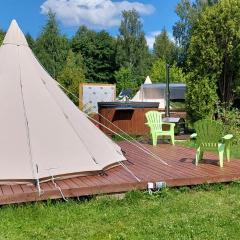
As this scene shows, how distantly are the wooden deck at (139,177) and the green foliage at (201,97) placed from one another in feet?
18.8

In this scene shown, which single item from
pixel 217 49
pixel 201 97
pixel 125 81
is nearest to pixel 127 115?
pixel 201 97

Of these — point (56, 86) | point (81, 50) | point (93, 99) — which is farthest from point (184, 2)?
point (56, 86)

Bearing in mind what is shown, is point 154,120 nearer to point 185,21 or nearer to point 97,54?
point 185,21

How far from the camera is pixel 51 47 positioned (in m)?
48.1

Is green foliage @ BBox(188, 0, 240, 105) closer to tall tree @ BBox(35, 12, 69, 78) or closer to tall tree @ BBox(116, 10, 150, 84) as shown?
tall tree @ BBox(35, 12, 69, 78)

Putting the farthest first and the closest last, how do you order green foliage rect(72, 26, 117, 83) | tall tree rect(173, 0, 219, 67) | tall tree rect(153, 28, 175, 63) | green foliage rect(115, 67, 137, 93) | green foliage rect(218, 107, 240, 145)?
1. green foliage rect(72, 26, 117, 83)
2. tall tree rect(153, 28, 175, 63)
3. green foliage rect(115, 67, 137, 93)
4. tall tree rect(173, 0, 219, 67)
5. green foliage rect(218, 107, 240, 145)

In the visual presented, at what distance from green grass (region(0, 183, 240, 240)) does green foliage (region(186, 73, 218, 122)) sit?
8.49 metres

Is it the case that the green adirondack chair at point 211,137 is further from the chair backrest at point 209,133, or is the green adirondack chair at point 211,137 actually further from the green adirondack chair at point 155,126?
the green adirondack chair at point 155,126

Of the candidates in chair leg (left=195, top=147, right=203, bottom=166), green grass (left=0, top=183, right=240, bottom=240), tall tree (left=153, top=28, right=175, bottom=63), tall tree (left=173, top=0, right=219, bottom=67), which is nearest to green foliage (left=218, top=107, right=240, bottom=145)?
chair leg (left=195, top=147, right=203, bottom=166)

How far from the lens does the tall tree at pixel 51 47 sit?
154 feet

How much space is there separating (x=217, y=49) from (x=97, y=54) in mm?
47703

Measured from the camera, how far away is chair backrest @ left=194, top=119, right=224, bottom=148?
796 centimetres

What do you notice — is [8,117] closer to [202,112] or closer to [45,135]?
[45,135]

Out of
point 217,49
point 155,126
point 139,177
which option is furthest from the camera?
point 217,49
